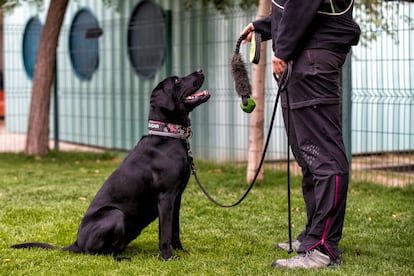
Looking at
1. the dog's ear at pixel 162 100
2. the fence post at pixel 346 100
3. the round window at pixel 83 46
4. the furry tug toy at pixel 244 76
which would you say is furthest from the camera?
the round window at pixel 83 46

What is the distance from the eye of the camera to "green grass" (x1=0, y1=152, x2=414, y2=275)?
177 inches

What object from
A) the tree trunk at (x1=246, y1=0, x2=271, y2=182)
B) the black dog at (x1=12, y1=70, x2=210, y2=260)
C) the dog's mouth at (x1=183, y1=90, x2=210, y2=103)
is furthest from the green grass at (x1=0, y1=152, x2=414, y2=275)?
the dog's mouth at (x1=183, y1=90, x2=210, y2=103)

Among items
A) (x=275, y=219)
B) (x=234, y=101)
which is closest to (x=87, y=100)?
(x=234, y=101)

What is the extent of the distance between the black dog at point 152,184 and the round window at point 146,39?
22.6 ft

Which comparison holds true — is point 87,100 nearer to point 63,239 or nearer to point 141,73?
point 141,73

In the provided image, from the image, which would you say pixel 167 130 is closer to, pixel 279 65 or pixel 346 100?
pixel 279 65

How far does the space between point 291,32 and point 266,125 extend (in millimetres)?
5985

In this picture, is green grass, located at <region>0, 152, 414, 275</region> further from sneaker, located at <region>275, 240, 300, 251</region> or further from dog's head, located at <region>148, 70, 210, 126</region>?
dog's head, located at <region>148, 70, 210, 126</region>

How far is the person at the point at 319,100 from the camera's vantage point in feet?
13.9

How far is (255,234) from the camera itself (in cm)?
558

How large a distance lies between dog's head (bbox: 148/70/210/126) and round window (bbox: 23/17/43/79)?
1103cm

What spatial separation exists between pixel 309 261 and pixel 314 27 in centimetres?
145

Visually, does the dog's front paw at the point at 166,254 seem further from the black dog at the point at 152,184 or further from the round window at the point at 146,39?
the round window at the point at 146,39

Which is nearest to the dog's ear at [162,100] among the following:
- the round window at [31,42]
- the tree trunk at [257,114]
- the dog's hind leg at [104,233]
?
the dog's hind leg at [104,233]
